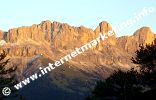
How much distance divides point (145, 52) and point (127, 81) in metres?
5.08

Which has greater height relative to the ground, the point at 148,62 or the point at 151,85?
the point at 148,62

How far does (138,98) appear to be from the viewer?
180ft

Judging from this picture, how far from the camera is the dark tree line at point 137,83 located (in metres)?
53.1

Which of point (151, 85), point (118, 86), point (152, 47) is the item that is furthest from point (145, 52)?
point (151, 85)

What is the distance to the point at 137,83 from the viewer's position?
58.2 metres

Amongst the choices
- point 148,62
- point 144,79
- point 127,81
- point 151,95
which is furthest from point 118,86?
point 151,95

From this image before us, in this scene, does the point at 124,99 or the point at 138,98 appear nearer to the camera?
A: the point at 138,98

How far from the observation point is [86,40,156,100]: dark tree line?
174 ft

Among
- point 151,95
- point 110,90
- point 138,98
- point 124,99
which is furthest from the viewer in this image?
point 110,90

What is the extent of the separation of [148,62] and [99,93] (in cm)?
1928

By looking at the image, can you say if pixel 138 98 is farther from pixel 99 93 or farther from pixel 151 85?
pixel 99 93

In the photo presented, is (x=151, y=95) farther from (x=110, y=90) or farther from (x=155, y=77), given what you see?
(x=110, y=90)

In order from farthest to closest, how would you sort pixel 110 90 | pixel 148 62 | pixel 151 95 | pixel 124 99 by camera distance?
pixel 110 90, pixel 148 62, pixel 124 99, pixel 151 95

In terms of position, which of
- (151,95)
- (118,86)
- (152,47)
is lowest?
(151,95)
